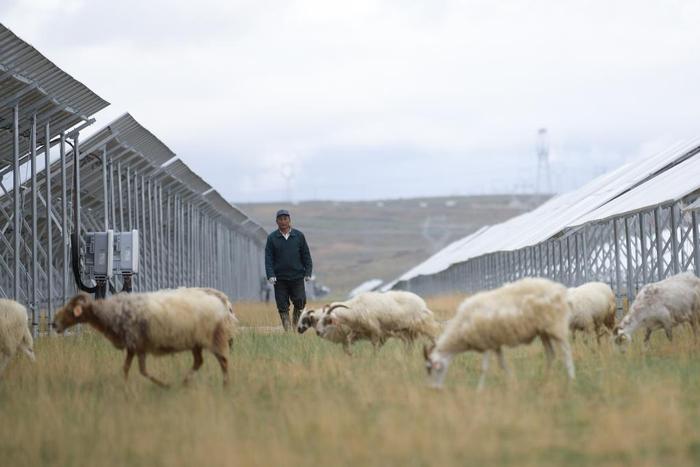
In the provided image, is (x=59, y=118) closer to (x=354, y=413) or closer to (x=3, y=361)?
(x=3, y=361)

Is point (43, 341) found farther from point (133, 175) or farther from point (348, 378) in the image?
point (133, 175)

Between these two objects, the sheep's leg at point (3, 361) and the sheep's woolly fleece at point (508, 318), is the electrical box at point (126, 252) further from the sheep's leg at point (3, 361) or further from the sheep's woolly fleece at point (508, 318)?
the sheep's woolly fleece at point (508, 318)

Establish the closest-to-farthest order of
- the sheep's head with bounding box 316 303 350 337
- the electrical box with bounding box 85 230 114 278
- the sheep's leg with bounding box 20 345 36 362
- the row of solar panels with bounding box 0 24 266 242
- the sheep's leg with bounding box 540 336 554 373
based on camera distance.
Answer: the sheep's leg with bounding box 540 336 554 373 < the sheep's leg with bounding box 20 345 36 362 < the sheep's head with bounding box 316 303 350 337 < the row of solar panels with bounding box 0 24 266 242 < the electrical box with bounding box 85 230 114 278

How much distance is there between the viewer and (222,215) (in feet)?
176

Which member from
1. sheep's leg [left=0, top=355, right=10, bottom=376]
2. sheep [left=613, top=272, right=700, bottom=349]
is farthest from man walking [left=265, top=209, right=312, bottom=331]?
sheep's leg [left=0, top=355, right=10, bottom=376]

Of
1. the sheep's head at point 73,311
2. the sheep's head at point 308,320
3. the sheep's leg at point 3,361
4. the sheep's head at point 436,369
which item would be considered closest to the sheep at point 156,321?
the sheep's head at point 73,311

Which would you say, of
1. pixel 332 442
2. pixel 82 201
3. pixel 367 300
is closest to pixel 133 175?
pixel 82 201

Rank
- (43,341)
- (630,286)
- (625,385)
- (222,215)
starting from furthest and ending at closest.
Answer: (222,215)
(630,286)
(43,341)
(625,385)

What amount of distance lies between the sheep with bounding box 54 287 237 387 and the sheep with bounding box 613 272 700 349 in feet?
17.9

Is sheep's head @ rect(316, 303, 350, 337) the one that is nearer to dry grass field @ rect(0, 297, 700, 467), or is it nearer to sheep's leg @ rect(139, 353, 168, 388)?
dry grass field @ rect(0, 297, 700, 467)

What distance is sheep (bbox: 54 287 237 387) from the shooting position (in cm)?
1222

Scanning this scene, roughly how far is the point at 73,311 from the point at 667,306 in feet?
23.5

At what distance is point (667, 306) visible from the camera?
15.7 meters

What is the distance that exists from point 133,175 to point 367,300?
18.2m
